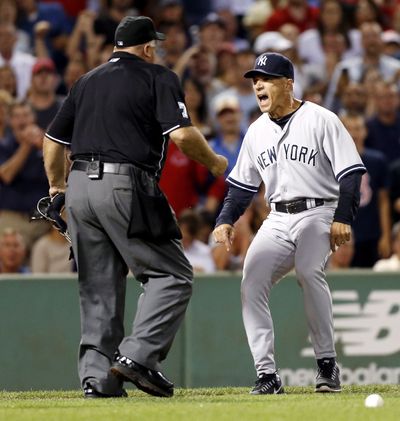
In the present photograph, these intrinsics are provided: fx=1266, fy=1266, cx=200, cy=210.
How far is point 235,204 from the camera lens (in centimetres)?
804

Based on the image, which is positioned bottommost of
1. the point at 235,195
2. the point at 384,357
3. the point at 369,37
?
the point at 384,357

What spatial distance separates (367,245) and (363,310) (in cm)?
233

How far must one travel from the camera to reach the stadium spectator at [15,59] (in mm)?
14188

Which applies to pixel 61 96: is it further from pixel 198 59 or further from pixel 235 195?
pixel 235 195

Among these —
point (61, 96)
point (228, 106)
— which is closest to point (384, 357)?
point (228, 106)

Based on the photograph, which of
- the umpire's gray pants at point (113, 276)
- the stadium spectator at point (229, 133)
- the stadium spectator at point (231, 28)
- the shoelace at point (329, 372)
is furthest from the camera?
the stadium spectator at point (231, 28)

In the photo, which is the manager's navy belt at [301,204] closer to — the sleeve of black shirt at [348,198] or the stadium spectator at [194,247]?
the sleeve of black shirt at [348,198]

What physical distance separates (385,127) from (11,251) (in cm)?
450

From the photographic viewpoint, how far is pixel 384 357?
10453 millimetres

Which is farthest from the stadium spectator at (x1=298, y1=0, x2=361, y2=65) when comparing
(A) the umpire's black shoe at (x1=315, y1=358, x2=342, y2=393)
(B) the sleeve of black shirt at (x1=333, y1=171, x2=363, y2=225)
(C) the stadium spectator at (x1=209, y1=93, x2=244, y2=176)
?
(A) the umpire's black shoe at (x1=315, y1=358, x2=342, y2=393)

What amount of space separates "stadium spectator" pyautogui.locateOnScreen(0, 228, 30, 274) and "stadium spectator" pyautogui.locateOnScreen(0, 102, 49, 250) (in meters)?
0.74

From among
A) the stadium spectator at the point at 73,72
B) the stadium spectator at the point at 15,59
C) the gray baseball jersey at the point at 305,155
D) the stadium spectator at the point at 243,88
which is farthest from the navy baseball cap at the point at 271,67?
the stadium spectator at the point at 15,59

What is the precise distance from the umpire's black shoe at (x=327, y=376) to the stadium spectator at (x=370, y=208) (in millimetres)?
5012

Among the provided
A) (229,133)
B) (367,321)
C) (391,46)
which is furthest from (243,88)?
(367,321)
